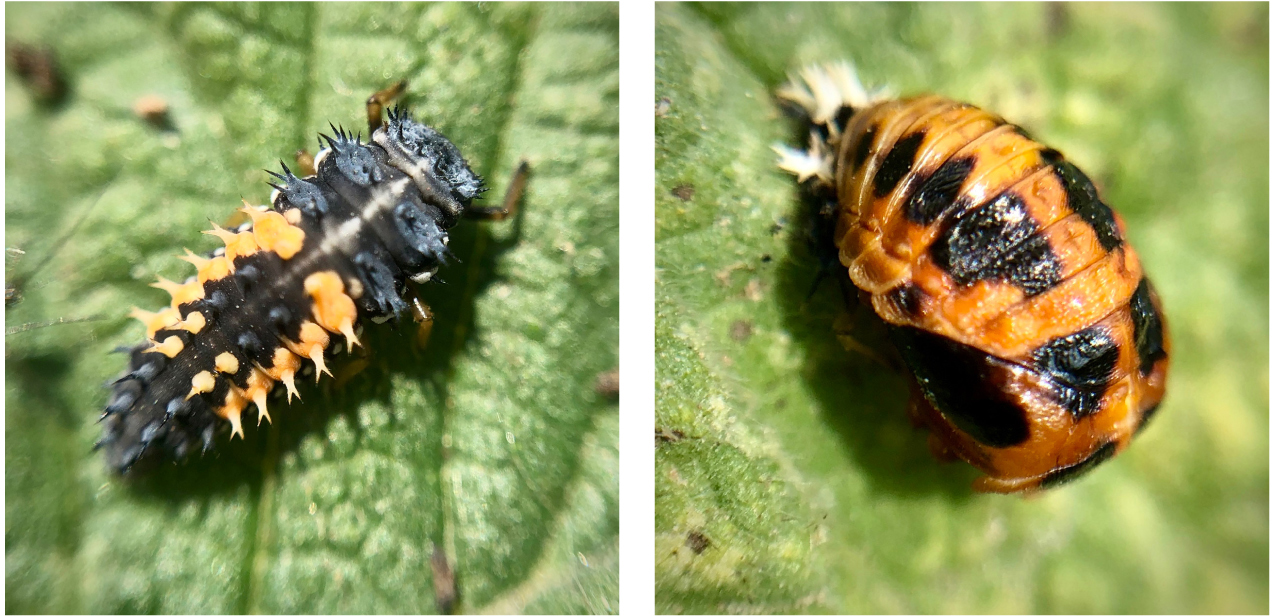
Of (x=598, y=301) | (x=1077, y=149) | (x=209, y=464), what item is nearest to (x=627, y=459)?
(x=598, y=301)

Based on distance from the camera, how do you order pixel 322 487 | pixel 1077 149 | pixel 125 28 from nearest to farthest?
pixel 125 28
pixel 322 487
pixel 1077 149

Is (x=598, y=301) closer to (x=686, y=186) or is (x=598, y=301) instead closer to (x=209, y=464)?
(x=686, y=186)

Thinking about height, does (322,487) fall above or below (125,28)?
below

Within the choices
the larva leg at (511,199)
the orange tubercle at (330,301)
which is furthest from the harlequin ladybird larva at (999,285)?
the orange tubercle at (330,301)

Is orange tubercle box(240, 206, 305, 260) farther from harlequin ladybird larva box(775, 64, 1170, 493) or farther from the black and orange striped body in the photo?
harlequin ladybird larva box(775, 64, 1170, 493)

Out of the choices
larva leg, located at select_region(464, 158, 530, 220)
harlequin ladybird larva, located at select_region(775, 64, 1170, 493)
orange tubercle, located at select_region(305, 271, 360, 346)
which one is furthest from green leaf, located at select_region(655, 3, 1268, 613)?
orange tubercle, located at select_region(305, 271, 360, 346)
